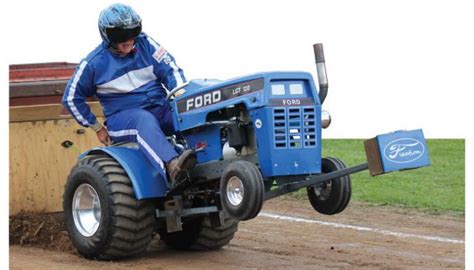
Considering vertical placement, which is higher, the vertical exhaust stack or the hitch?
the vertical exhaust stack

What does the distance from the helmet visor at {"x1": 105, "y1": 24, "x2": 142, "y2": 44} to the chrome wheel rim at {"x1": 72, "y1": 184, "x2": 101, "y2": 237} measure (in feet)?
4.23

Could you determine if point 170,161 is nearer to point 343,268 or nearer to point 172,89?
point 172,89

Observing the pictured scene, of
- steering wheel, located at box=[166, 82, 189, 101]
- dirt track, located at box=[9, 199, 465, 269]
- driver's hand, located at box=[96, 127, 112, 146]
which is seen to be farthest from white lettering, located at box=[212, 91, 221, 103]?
dirt track, located at box=[9, 199, 465, 269]

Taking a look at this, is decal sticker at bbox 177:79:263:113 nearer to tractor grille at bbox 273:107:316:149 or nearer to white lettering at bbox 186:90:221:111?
white lettering at bbox 186:90:221:111

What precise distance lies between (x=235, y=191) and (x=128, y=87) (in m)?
1.59

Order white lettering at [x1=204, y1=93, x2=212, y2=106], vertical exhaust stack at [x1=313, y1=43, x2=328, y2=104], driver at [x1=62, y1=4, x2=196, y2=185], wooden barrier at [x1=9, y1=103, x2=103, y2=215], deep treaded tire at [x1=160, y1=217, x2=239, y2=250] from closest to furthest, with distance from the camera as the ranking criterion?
vertical exhaust stack at [x1=313, y1=43, x2=328, y2=104]
white lettering at [x1=204, y1=93, x2=212, y2=106]
driver at [x1=62, y1=4, x2=196, y2=185]
deep treaded tire at [x1=160, y1=217, x2=239, y2=250]
wooden barrier at [x1=9, y1=103, x2=103, y2=215]

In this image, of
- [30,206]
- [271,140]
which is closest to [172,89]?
[271,140]

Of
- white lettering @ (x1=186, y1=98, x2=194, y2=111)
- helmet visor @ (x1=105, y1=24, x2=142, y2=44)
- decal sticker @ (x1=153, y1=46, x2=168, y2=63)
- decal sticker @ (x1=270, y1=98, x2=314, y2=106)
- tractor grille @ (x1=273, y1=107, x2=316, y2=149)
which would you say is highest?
helmet visor @ (x1=105, y1=24, x2=142, y2=44)

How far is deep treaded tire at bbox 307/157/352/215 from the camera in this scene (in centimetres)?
852

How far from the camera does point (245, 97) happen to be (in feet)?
27.5

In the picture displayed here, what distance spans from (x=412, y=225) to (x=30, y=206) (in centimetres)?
398

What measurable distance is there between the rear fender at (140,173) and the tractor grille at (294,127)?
122 centimetres

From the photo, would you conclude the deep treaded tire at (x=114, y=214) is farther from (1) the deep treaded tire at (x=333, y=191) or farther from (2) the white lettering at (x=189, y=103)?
(1) the deep treaded tire at (x=333, y=191)

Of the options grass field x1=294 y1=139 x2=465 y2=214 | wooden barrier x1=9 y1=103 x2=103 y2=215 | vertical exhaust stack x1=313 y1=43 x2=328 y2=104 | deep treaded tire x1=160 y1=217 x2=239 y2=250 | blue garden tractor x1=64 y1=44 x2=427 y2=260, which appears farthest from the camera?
grass field x1=294 y1=139 x2=465 y2=214
